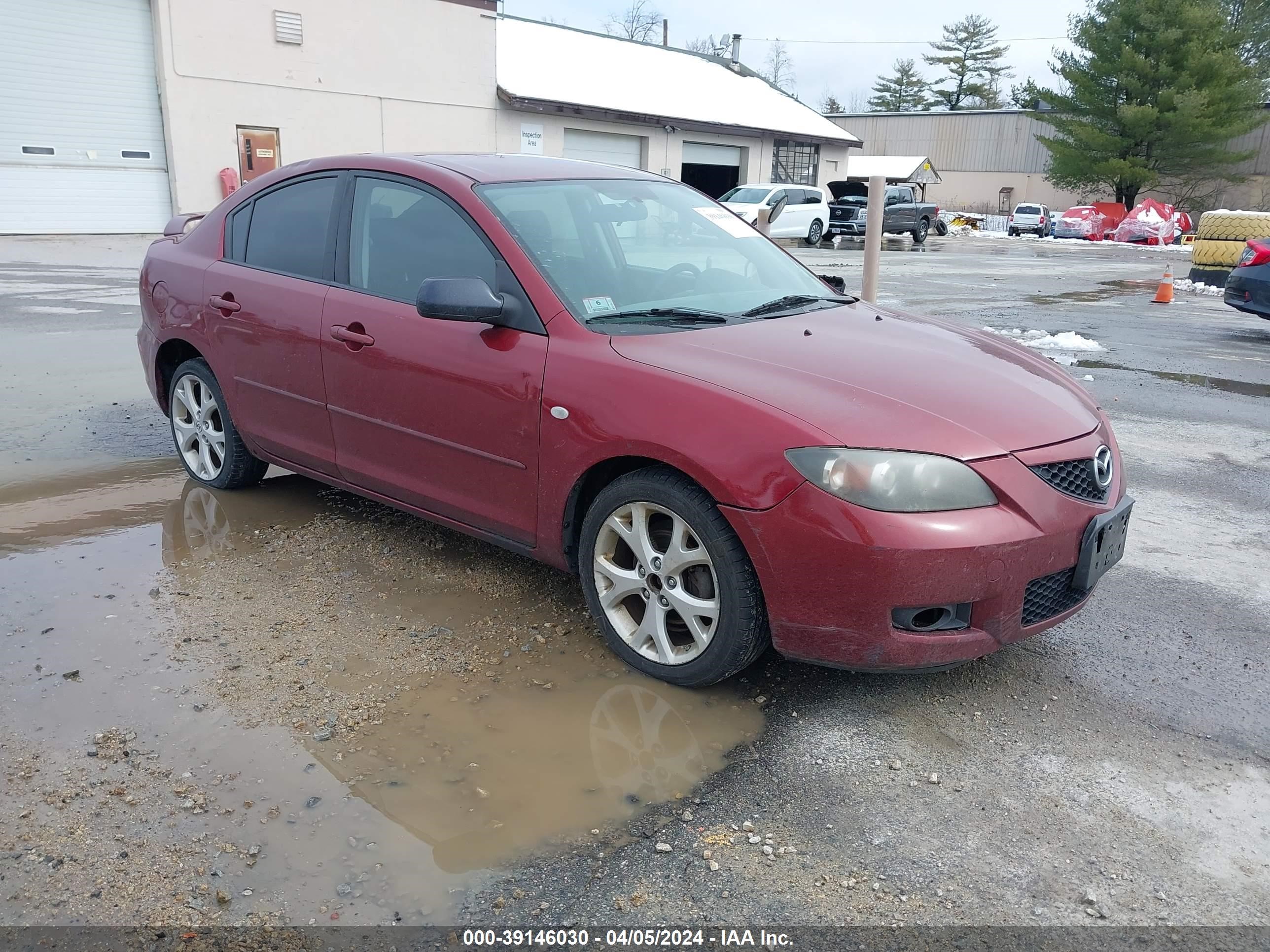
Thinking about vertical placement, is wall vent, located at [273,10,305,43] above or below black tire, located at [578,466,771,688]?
above

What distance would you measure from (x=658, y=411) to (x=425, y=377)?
1.08m

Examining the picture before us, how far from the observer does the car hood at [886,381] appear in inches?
119

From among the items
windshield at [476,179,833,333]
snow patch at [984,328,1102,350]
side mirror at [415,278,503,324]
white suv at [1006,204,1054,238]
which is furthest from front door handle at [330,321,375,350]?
white suv at [1006,204,1054,238]

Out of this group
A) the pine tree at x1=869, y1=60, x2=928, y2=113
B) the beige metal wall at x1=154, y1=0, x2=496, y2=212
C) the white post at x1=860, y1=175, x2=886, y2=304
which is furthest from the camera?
the pine tree at x1=869, y1=60, x2=928, y2=113

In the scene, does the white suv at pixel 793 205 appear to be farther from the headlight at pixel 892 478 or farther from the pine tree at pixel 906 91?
the pine tree at pixel 906 91

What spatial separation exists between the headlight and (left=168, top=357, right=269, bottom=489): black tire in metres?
3.11

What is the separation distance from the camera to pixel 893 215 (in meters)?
35.0

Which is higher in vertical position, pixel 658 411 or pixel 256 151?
pixel 256 151

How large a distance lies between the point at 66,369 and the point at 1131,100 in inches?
1963

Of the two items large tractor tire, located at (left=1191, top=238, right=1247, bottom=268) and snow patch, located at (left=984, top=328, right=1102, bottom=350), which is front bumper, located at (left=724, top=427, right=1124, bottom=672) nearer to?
snow patch, located at (left=984, top=328, right=1102, bottom=350)

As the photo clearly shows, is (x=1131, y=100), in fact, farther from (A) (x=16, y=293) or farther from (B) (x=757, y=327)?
(B) (x=757, y=327)

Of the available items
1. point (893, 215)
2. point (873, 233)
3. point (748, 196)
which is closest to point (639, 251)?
point (873, 233)

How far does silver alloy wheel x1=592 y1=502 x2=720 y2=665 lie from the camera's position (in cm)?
322

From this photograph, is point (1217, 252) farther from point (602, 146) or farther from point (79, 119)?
point (79, 119)
